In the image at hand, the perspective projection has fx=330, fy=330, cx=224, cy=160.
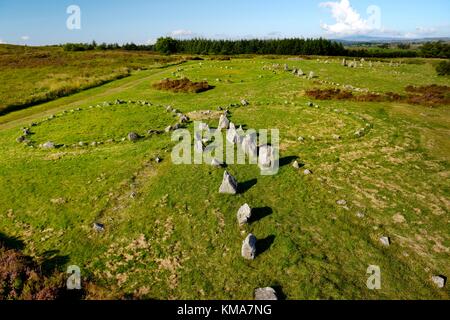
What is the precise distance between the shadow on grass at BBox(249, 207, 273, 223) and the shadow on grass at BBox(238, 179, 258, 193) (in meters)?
1.86

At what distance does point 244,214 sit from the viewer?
587 inches

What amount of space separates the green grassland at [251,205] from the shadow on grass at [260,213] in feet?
0.29

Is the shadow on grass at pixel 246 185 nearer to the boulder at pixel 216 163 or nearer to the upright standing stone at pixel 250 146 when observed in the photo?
the boulder at pixel 216 163

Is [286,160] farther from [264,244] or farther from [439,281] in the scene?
[439,281]

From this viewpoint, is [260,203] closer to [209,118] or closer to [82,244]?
[82,244]

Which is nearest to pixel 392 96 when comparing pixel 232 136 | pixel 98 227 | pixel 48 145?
pixel 232 136

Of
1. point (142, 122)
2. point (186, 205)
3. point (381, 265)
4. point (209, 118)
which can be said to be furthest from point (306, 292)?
point (142, 122)

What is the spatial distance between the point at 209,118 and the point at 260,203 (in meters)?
14.5

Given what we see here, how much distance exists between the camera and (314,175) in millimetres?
18828

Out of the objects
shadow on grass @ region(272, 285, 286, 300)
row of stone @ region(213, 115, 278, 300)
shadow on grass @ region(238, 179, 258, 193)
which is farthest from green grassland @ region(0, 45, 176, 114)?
shadow on grass @ region(272, 285, 286, 300)

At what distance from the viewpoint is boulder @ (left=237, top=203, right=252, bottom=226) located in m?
14.8

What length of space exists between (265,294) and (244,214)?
4.33m

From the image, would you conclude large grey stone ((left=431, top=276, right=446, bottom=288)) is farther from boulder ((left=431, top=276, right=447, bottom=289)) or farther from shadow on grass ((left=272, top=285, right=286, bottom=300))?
shadow on grass ((left=272, top=285, right=286, bottom=300))

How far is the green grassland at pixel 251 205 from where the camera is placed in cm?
1219
